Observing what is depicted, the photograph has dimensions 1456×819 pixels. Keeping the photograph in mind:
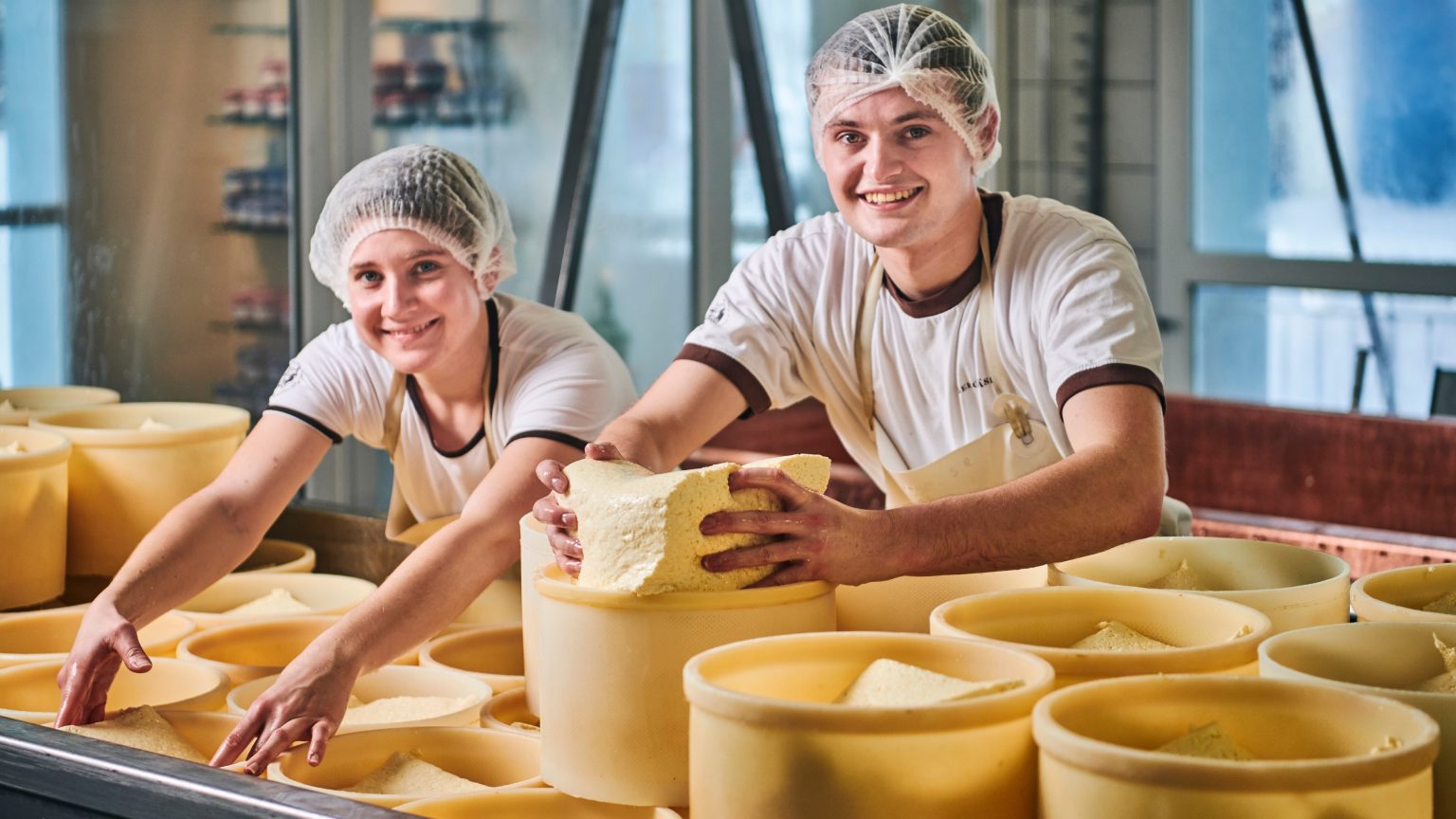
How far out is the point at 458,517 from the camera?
2.16 m

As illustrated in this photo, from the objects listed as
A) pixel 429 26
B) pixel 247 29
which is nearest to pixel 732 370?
pixel 247 29

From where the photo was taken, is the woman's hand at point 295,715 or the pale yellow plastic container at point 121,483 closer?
the woman's hand at point 295,715

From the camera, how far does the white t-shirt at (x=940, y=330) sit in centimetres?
181

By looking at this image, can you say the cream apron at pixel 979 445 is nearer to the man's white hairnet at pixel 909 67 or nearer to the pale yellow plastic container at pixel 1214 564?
the man's white hairnet at pixel 909 67

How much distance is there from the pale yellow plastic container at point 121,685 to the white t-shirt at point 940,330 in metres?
0.75

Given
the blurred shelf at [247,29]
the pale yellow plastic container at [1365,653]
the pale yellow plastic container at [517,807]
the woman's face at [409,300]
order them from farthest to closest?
1. the blurred shelf at [247,29]
2. the woman's face at [409,300]
3. the pale yellow plastic container at [517,807]
4. the pale yellow plastic container at [1365,653]

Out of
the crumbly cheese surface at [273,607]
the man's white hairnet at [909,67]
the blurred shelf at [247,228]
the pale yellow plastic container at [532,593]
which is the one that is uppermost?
the man's white hairnet at [909,67]

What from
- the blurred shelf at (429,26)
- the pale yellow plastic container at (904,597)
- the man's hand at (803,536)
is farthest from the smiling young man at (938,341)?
the blurred shelf at (429,26)

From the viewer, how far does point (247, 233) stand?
153 inches

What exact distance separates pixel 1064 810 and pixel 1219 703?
6.0 inches

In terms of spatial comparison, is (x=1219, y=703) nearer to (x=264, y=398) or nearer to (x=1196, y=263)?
(x=264, y=398)

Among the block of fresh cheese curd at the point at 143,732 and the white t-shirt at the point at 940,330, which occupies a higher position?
the white t-shirt at the point at 940,330

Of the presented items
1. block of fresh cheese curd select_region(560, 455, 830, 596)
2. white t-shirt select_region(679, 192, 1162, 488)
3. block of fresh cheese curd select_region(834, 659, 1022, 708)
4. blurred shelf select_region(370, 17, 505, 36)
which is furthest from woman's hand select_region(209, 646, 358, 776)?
blurred shelf select_region(370, 17, 505, 36)

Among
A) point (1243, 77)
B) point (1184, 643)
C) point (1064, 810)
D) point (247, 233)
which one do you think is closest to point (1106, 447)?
point (1184, 643)
